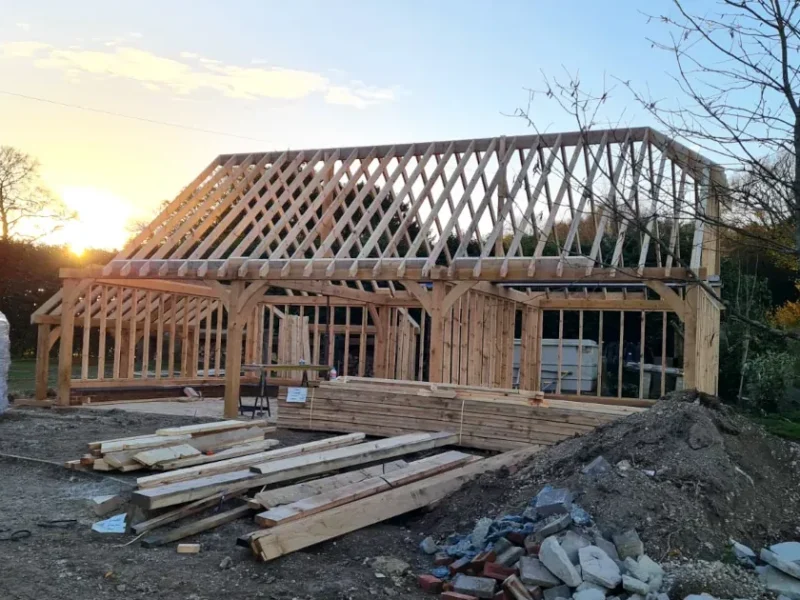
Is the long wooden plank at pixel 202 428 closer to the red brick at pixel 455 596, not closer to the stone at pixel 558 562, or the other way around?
the red brick at pixel 455 596

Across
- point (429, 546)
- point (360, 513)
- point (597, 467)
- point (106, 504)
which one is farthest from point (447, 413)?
point (106, 504)

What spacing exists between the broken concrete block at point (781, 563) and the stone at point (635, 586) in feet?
2.97

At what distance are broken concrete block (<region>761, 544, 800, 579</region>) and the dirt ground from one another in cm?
219

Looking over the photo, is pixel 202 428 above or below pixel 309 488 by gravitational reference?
above

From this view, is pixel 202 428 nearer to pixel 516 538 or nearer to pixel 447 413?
pixel 447 413

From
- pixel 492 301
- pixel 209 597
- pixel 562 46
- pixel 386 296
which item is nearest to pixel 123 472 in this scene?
pixel 209 597

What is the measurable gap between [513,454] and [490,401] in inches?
58.8

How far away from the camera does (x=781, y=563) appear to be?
4.38 meters

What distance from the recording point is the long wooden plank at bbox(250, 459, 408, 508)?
6.03 m

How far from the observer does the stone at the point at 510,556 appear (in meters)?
4.62

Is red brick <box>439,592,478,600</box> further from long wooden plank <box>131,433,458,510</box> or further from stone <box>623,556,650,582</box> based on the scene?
long wooden plank <box>131,433,458,510</box>

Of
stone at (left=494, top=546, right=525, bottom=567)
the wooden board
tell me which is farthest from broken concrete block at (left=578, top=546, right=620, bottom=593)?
the wooden board

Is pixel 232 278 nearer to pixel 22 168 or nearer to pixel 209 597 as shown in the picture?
pixel 209 597

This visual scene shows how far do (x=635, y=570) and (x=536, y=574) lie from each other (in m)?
0.59
